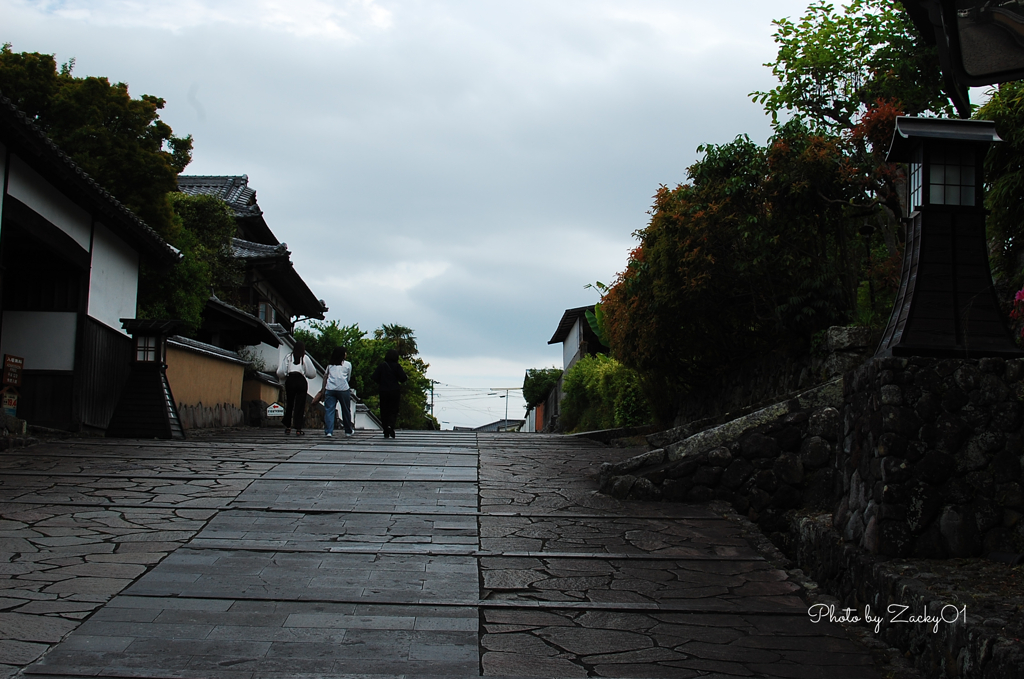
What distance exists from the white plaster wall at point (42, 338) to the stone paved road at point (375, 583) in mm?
4068

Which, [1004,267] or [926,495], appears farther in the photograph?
[1004,267]

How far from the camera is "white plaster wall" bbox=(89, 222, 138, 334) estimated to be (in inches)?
578

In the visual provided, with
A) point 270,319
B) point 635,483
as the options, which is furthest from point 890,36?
point 270,319

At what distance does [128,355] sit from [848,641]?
46.8 feet

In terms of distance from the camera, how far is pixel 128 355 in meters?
15.7

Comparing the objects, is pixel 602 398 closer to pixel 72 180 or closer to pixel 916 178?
pixel 72 180

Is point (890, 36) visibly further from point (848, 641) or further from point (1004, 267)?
point (848, 641)

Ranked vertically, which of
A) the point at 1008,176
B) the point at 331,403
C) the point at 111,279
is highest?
the point at 1008,176

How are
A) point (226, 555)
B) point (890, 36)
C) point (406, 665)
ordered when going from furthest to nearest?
point (890, 36) → point (226, 555) → point (406, 665)

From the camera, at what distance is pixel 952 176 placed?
20.7 feet

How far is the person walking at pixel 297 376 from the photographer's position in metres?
15.6

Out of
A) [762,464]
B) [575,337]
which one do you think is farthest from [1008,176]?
[575,337]

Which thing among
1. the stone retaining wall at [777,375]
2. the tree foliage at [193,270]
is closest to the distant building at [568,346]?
the tree foliage at [193,270]

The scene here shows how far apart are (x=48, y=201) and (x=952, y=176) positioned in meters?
12.7
